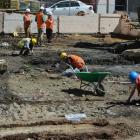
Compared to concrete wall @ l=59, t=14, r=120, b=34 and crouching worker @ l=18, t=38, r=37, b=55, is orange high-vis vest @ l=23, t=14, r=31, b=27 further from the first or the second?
crouching worker @ l=18, t=38, r=37, b=55

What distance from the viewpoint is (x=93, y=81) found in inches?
607

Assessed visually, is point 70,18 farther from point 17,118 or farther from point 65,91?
point 17,118

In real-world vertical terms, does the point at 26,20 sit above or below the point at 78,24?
above

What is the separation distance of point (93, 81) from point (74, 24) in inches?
805

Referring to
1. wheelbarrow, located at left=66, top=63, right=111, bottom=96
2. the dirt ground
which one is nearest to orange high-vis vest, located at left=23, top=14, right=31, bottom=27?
the dirt ground

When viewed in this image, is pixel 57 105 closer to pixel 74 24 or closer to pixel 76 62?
pixel 76 62

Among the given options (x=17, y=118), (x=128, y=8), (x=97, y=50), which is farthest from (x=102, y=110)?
(x=128, y=8)

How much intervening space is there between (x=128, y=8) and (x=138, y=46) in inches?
1085

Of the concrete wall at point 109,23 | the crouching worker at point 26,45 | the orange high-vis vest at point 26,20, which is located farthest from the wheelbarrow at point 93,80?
the concrete wall at point 109,23

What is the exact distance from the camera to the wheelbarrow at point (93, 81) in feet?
49.7

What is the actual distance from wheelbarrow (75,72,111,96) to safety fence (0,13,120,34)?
1791 centimetres

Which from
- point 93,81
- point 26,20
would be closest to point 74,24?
point 26,20

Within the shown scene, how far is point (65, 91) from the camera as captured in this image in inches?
633

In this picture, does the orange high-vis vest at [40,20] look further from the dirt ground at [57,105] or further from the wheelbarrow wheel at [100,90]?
the wheelbarrow wheel at [100,90]
